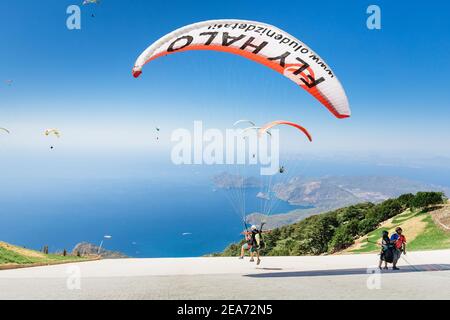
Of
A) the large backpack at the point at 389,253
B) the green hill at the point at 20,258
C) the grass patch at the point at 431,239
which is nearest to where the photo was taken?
the large backpack at the point at 389,253

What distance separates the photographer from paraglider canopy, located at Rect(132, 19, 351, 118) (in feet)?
48.3

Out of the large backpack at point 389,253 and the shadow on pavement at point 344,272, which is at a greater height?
the large backpack at point 389,253

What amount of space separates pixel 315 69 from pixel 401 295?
9.58 m

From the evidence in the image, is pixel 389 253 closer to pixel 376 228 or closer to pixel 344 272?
pixel 344 272

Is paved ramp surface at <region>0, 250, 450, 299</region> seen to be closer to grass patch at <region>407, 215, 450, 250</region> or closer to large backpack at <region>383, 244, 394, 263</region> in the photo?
large backpack at <region>383, 244, 394, 263</region>

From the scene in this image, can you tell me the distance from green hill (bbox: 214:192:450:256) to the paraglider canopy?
40.4 feet

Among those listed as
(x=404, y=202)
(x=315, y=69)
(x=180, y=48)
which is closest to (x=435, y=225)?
(x=404, y=202)

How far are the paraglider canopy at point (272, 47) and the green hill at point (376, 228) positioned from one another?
12.3 metres

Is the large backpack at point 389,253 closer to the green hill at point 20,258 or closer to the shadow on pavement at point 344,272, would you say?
the shadow on pavement at point 344,272

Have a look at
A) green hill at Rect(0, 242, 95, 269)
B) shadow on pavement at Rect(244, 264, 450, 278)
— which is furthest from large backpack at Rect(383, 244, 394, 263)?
green hill at Rect(0, 242, 95, 269)

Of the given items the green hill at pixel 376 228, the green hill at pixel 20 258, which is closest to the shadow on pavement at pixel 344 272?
the green hill at pixel 376 228

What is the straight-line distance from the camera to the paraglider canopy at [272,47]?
48.3 ft

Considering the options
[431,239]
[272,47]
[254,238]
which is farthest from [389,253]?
[431,239]

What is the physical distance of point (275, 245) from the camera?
3891 cm
